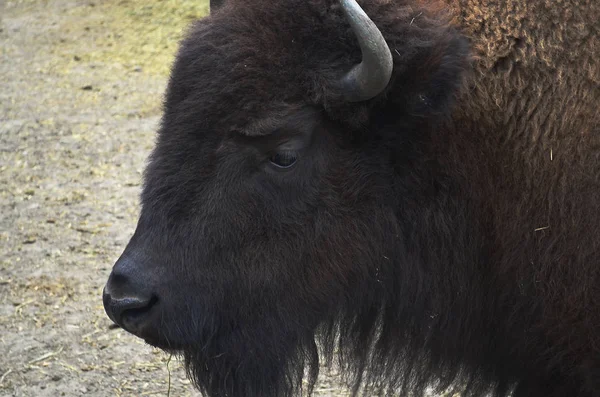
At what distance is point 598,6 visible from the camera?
2.95 metres

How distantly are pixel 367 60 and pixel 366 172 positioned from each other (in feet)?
1.31

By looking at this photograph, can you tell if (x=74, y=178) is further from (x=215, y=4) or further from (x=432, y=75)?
(x=432, y=75)

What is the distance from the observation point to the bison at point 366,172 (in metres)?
2.91

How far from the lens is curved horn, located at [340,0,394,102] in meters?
2.77

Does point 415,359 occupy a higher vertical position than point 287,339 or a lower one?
lower

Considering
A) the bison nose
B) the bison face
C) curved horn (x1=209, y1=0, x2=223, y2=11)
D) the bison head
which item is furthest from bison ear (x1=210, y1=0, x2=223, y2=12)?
the bison nose

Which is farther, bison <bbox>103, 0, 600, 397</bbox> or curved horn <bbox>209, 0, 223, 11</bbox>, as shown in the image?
curved horn <bbox>209, 0, 223, 11</bbox>

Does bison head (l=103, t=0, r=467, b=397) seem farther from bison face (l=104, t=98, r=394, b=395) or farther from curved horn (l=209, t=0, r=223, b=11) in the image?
curved horn (l=209, t=0, r=223, b=11)

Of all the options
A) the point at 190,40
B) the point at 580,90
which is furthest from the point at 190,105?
the point at 580,90

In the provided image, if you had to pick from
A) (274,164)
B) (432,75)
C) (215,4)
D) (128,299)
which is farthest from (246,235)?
(215,4)

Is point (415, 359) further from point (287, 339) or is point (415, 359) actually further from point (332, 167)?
point (332, 167)

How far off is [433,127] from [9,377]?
267 cm

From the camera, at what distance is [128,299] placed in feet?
9.30

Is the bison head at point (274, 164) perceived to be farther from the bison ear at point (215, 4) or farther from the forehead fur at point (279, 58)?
the bison ear at point (215, 4)
